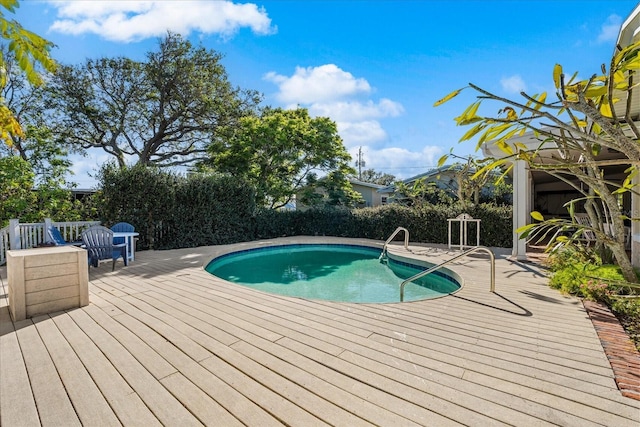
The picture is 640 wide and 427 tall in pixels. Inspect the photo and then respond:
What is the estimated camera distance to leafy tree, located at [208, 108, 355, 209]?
507 inches

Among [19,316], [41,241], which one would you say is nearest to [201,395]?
[19,316]

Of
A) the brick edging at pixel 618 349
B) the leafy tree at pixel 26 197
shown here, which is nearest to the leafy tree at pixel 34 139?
the leafy tree at pixel 26 197

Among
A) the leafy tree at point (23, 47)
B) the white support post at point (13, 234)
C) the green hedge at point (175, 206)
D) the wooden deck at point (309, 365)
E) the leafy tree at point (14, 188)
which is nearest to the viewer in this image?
the leafy tree at point (23, 47)

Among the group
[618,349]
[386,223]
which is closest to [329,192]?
[386,223]

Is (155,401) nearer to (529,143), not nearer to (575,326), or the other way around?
(575,326)

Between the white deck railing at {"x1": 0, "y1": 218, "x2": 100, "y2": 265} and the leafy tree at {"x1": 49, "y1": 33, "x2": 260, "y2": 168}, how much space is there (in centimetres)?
631

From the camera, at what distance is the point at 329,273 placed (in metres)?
7.70

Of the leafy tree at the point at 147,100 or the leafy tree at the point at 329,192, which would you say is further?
the leafy tree at the point at 329,192

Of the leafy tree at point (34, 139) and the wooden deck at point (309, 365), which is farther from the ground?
the leafy tree at point (34, 139)

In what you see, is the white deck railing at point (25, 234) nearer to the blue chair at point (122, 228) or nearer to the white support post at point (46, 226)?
the white support post at point (46, 226)

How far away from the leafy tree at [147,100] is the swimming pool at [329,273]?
791cm

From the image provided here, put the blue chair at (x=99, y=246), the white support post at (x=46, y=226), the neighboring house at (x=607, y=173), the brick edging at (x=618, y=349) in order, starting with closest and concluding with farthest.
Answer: the brick edging at (x=618, y=349), the neighboring house at (x=607, y=173), the blue chair at (x=99, y=246), the white support post at (x=46, y=226)

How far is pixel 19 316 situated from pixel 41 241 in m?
4.95

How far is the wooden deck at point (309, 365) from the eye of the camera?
5.76 feet
